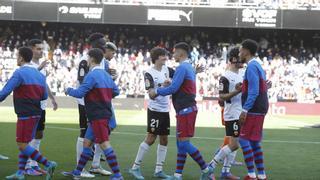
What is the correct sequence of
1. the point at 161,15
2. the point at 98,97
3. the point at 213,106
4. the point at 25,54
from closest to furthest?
the point at 98,97, the point at 25,54, the point at 213,106, the point at 161,15

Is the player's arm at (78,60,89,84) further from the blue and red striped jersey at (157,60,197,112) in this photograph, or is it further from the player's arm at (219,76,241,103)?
the player's arm at (219,76,241,103)

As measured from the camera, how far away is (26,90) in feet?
30.0

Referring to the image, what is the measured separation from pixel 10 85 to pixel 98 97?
1.34 m

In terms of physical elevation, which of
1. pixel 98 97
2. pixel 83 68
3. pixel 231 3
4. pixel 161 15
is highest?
pixel 231 3

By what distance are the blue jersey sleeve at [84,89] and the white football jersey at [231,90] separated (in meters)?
2.38

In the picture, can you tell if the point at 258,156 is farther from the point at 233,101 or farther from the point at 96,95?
the point at 96,95

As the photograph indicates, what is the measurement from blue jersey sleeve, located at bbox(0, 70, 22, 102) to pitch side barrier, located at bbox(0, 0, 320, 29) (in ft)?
99.2

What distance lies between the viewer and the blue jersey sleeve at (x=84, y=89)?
889 centimetres

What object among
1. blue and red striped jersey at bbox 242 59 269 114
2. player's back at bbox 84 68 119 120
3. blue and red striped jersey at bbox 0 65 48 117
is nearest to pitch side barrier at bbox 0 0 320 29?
blue and red striped jersey at bbox 242 59 269 114

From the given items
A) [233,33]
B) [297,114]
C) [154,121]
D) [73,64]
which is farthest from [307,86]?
[154,121]

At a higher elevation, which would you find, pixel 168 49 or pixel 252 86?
pixel 168 49

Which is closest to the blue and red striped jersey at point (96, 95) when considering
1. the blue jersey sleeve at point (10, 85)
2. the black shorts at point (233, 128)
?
the blue jersey sleeve at point (10, 85)

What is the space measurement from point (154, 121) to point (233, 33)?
111 ft

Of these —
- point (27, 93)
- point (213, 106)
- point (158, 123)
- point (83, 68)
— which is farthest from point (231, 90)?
point (213, 106)
